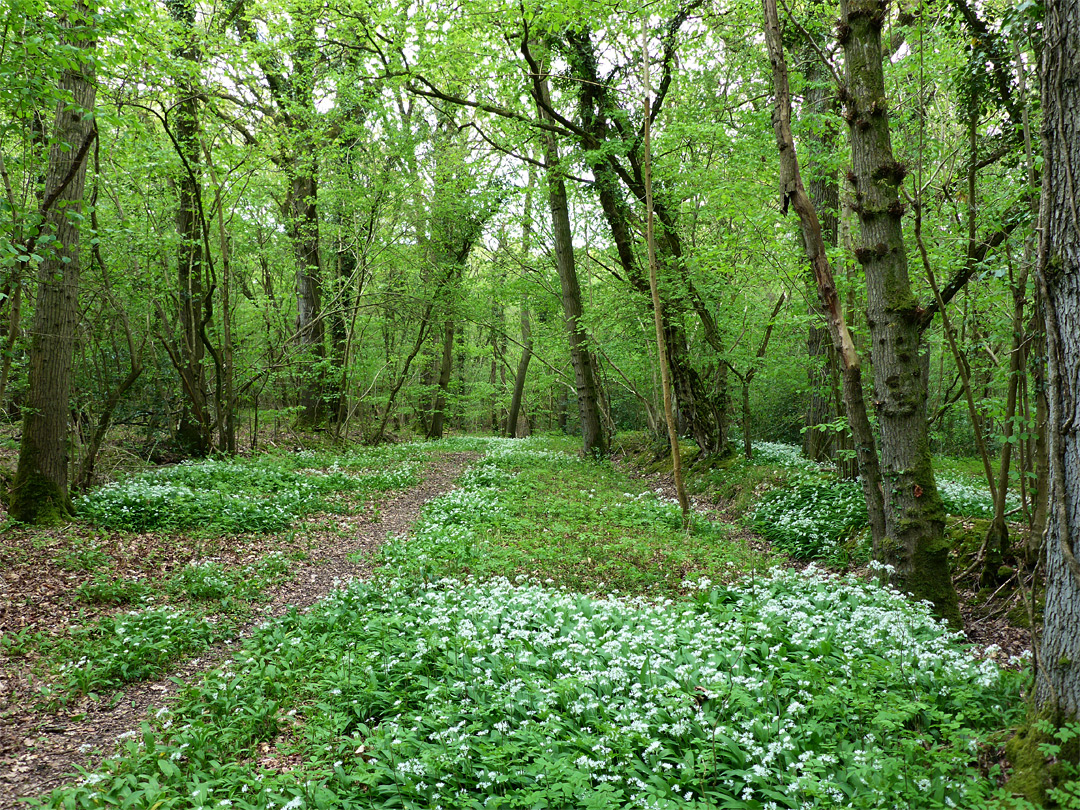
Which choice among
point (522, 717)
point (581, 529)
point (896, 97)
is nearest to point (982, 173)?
point (896, 97)

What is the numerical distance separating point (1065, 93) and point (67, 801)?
6.56m

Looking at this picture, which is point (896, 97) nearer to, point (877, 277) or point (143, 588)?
point (877, 277)

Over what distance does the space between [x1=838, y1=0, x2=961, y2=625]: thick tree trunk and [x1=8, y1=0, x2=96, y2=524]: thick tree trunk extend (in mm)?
9604

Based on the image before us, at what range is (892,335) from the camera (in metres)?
5.69

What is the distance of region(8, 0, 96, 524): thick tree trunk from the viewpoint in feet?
27.3

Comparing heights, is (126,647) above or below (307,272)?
below

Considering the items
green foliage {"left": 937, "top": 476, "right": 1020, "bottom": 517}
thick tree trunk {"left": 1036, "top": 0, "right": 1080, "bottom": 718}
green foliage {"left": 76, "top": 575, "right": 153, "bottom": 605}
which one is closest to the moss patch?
thick tree trunk {"left": 1036, "top": 0, "right": 1080, "bottom": 718}

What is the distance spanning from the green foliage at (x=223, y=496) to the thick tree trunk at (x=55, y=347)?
63 cm

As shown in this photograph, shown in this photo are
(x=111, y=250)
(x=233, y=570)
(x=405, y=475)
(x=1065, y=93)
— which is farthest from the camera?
(x=405, y=475)

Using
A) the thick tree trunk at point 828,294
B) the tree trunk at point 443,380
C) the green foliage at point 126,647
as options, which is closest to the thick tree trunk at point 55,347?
the green foliage at point 126,647

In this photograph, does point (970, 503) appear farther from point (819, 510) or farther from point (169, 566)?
point (169, 566)

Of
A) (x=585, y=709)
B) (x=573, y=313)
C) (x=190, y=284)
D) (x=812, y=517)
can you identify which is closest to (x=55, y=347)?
(x=190, y=284)

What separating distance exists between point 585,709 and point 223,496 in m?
8.55

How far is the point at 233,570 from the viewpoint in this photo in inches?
302
